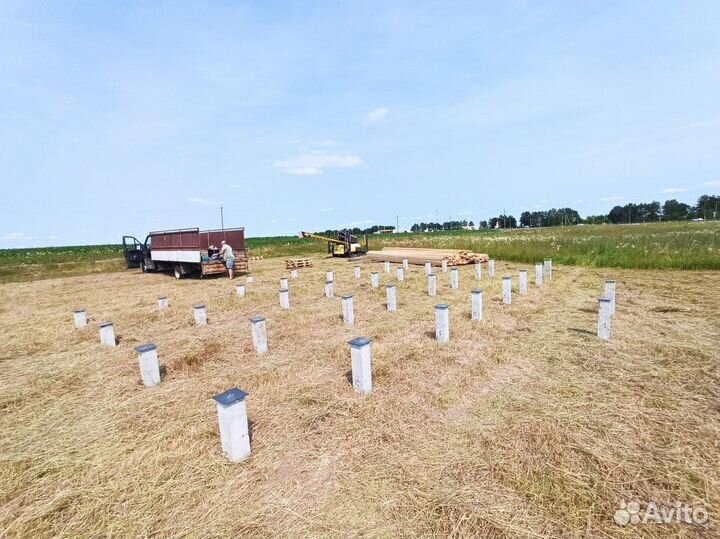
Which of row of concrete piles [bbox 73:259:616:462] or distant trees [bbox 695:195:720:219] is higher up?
distant trees [bbox 695:195:720:219]

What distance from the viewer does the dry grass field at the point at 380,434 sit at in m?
2.46

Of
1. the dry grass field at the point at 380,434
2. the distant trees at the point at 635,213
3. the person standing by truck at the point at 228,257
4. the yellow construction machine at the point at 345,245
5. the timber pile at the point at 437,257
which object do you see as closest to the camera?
the dry grass field at the point at 380,434

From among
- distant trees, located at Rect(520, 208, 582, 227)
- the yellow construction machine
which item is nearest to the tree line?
distant trees, located at Rect(520, 208, 582, 227)

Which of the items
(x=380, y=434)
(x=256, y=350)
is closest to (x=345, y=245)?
(x=256, y=350)

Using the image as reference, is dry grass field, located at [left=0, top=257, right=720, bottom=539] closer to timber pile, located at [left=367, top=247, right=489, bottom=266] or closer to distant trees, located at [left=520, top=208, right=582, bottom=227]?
timber pile, located at [left=367, top=247, right=489, bottom=266]

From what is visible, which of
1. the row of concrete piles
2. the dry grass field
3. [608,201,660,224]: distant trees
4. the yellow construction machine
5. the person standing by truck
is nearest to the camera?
the dry grass field

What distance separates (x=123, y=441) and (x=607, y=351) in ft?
21.1

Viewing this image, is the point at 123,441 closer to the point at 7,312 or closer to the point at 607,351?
the point at 607,351

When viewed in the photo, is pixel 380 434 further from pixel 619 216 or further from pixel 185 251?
pixel 619 216

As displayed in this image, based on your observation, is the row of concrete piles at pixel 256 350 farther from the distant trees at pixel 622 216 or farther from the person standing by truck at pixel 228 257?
the distant trees at pixel 622 216

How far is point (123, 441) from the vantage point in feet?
11.3

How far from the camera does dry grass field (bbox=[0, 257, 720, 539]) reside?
246 centimetres

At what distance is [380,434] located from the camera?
340cm

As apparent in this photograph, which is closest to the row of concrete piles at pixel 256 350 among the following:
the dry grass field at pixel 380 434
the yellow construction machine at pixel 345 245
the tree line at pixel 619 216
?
the dry grass field at pixel 380 434
